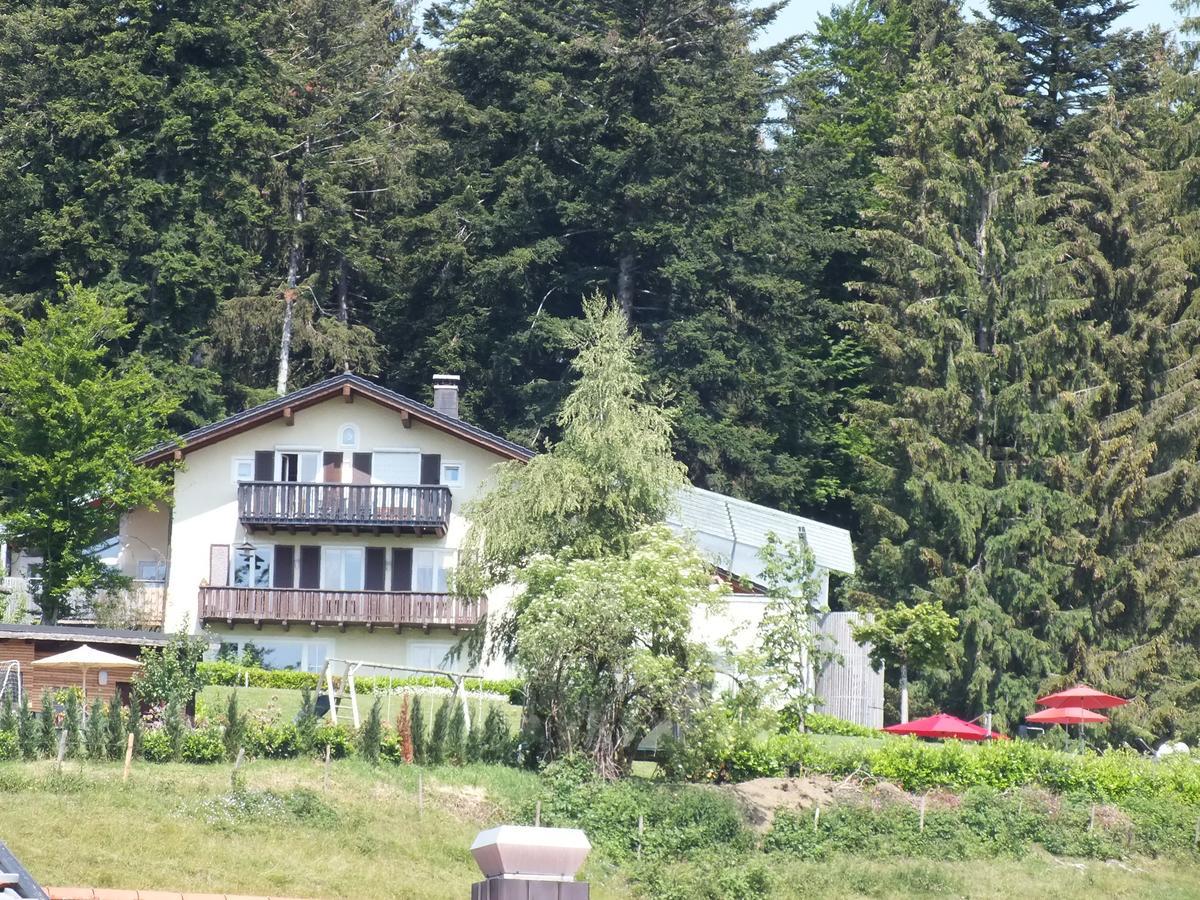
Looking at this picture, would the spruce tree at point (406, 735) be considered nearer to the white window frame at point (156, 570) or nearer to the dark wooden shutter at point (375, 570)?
the dark wooden shutter at point (375, 570)

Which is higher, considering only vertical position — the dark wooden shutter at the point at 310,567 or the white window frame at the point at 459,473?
the white window frame at the point at 459,473

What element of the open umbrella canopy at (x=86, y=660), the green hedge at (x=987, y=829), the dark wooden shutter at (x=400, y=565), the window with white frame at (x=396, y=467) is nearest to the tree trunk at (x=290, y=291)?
the window with white frame at (x=396, y=467)

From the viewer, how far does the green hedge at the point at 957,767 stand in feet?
123

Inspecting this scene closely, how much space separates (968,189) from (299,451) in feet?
66.6

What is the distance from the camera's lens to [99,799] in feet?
106

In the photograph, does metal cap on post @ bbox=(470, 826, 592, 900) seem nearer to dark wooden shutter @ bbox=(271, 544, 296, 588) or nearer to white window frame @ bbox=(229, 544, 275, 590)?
white window frame @ bbox=(229, 544, 275, 590)

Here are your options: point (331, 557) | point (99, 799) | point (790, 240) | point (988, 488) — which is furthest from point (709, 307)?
point (99, 799)

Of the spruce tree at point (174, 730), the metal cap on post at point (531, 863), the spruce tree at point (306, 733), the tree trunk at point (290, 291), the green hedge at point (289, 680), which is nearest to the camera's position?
the metal cap on post at point (531, 863)

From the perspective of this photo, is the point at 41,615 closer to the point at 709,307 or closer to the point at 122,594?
the point at 122,594

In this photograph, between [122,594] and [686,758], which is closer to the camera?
[686,758]

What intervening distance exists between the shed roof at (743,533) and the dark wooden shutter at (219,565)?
1194 cm

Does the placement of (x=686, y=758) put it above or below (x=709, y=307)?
below

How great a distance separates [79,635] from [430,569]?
44.6 ft

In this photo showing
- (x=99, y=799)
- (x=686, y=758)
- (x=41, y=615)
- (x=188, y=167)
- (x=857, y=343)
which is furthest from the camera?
(x=857, y=343)
